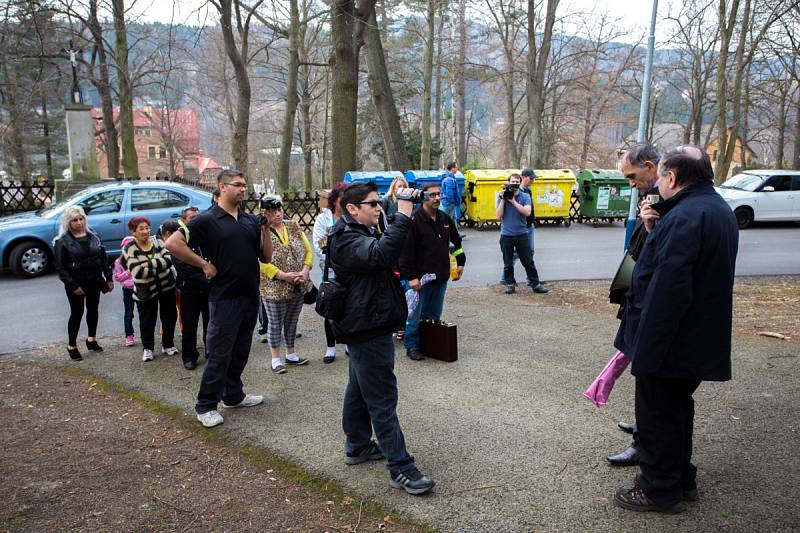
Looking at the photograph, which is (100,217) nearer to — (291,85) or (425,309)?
(425,309)

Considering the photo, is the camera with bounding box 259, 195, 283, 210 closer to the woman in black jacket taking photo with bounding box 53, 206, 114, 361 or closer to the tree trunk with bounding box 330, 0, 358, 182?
the woman in black jacket taking photo with bounding box 53, 206, 114, 361

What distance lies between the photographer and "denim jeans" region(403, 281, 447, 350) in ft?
19.6

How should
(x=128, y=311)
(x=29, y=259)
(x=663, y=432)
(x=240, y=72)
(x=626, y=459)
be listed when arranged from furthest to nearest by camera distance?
(x=240, y=72), (x=29, y=259), (x=128, y=311), (x=626, y=459), (x=663, y=432)

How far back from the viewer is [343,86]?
12.2 meters

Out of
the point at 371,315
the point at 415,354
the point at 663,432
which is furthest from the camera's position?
the point at 415,354

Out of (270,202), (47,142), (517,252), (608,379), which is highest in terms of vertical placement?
(47,142)

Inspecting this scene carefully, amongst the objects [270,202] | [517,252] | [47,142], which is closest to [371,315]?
[270,202]

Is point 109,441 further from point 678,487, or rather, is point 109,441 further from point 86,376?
point 678,487

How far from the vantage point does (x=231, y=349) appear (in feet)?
14.8

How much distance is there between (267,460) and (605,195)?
53.1ft

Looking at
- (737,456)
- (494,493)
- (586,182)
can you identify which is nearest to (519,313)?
(737,456)

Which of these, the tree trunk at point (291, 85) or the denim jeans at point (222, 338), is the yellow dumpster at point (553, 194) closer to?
the tree trunk at point (291, 85)

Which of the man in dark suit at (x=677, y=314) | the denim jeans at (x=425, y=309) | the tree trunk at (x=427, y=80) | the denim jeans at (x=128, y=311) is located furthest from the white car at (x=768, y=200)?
the denim jeans at (x=128, y=311)

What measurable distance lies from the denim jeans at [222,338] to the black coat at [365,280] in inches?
50.9
